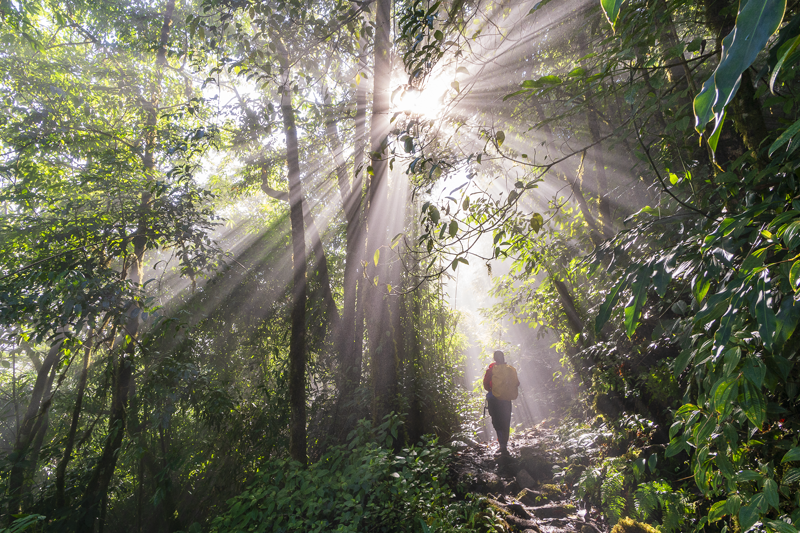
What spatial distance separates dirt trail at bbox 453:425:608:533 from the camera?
3242mm

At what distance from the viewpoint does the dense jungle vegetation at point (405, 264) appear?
1.35 metres

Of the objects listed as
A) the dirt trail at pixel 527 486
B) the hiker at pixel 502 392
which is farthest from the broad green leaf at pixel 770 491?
the hiker at pixel 502 392

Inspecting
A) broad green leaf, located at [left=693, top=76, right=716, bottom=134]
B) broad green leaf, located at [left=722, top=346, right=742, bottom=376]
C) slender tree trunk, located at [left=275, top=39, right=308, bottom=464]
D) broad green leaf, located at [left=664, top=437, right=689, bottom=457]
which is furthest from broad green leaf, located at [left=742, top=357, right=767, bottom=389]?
slender tree trunk, located at [left=275, top=39, right=308, bottom=464]

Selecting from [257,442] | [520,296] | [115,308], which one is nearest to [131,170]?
[115,308]

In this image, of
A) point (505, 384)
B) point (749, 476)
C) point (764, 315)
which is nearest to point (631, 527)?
point (749, 476)

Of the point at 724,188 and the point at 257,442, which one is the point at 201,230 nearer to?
the point at 257,442

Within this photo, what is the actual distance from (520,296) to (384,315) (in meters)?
2.59

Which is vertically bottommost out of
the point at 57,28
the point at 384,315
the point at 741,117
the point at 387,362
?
the point at 741,117

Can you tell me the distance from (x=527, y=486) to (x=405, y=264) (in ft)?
10.5

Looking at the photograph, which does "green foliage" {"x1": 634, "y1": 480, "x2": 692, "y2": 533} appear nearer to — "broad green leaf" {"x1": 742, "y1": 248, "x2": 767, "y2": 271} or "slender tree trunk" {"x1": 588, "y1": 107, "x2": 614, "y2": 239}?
"broad green leaf" {"x1": 742, "y1": 248, "x2": 767, "y2": 271}

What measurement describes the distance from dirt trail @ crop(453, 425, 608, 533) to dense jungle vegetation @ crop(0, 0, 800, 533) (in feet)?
0.79

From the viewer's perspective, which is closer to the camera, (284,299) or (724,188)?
(724,188)

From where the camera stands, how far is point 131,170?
6504 millimetres

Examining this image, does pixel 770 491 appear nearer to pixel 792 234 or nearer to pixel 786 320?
pixel 786 320
